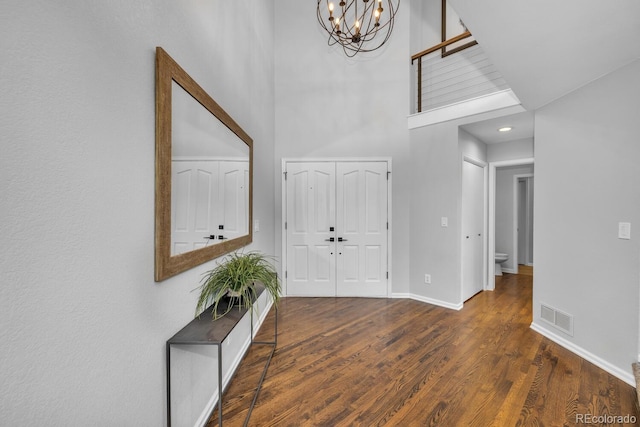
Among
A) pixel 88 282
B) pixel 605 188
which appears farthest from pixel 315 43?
→ pixel 88 282

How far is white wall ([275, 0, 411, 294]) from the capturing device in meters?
3.99

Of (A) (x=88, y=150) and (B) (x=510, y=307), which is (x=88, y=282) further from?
(B) (x=510, y=307)

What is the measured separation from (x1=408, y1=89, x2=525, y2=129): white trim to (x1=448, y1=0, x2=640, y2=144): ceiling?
461 millimetres

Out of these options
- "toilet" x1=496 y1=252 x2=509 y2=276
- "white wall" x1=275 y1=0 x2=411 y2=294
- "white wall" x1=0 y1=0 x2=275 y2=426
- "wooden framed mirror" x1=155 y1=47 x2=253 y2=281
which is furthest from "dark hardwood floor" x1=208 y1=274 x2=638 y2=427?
"toilet" x1=496 y1=252 x2=509 y2=276

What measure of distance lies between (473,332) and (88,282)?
3261mm

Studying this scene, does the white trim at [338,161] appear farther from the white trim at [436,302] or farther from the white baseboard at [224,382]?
the white baseboard at [224,382]

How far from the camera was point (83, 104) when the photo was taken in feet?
2.75

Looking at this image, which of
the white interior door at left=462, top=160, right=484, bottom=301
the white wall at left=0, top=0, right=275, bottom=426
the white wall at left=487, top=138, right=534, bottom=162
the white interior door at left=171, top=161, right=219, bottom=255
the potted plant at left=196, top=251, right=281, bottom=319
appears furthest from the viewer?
the white wall at left=487, top=138, right=534, bottom=162

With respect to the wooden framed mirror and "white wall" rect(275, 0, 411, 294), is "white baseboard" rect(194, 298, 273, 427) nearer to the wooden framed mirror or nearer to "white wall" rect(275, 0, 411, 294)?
the wooden framed mirror

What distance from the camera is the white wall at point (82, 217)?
651 millimetres

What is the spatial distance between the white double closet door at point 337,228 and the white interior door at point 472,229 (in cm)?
106

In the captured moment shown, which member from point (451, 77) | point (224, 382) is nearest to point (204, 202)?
point (224, 382)

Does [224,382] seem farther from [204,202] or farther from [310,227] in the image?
[310,227]

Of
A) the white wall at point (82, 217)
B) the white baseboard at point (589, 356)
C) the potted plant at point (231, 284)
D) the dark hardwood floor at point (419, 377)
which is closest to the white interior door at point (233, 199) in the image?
the potted plant at point (231, 284)
